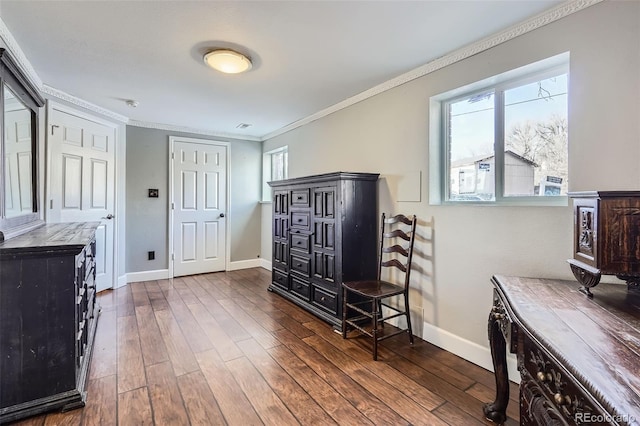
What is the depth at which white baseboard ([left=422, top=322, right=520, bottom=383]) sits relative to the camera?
74.9 inches

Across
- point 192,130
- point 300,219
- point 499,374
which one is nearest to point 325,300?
point 300,219

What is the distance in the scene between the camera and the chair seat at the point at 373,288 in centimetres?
231

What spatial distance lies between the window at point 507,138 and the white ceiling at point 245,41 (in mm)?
389

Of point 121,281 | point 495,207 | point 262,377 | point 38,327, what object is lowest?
point 262,377

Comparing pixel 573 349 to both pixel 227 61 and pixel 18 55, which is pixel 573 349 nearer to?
pixel 227 61

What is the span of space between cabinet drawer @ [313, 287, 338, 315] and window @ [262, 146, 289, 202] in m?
2.36

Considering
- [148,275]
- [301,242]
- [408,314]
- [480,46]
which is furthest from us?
[148,275]

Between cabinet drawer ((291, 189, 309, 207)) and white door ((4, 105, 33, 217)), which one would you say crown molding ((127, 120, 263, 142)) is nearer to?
white door ((4, 105, 33, 217))

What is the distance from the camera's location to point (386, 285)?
8.29 feet

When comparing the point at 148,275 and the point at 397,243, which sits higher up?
the point at 397,243

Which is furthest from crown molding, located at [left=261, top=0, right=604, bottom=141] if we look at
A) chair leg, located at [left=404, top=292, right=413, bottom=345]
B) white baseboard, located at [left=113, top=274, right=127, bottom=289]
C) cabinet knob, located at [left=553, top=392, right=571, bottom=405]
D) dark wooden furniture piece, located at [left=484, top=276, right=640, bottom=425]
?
white baseboard, located at [left=113, top=274, right=127, bottom=289]

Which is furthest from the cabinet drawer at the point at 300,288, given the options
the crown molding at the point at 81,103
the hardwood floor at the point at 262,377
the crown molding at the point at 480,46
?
the crown molding at the point at 81,103

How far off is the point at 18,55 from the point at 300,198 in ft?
8.20

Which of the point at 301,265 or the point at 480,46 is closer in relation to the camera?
the point at 480,46
